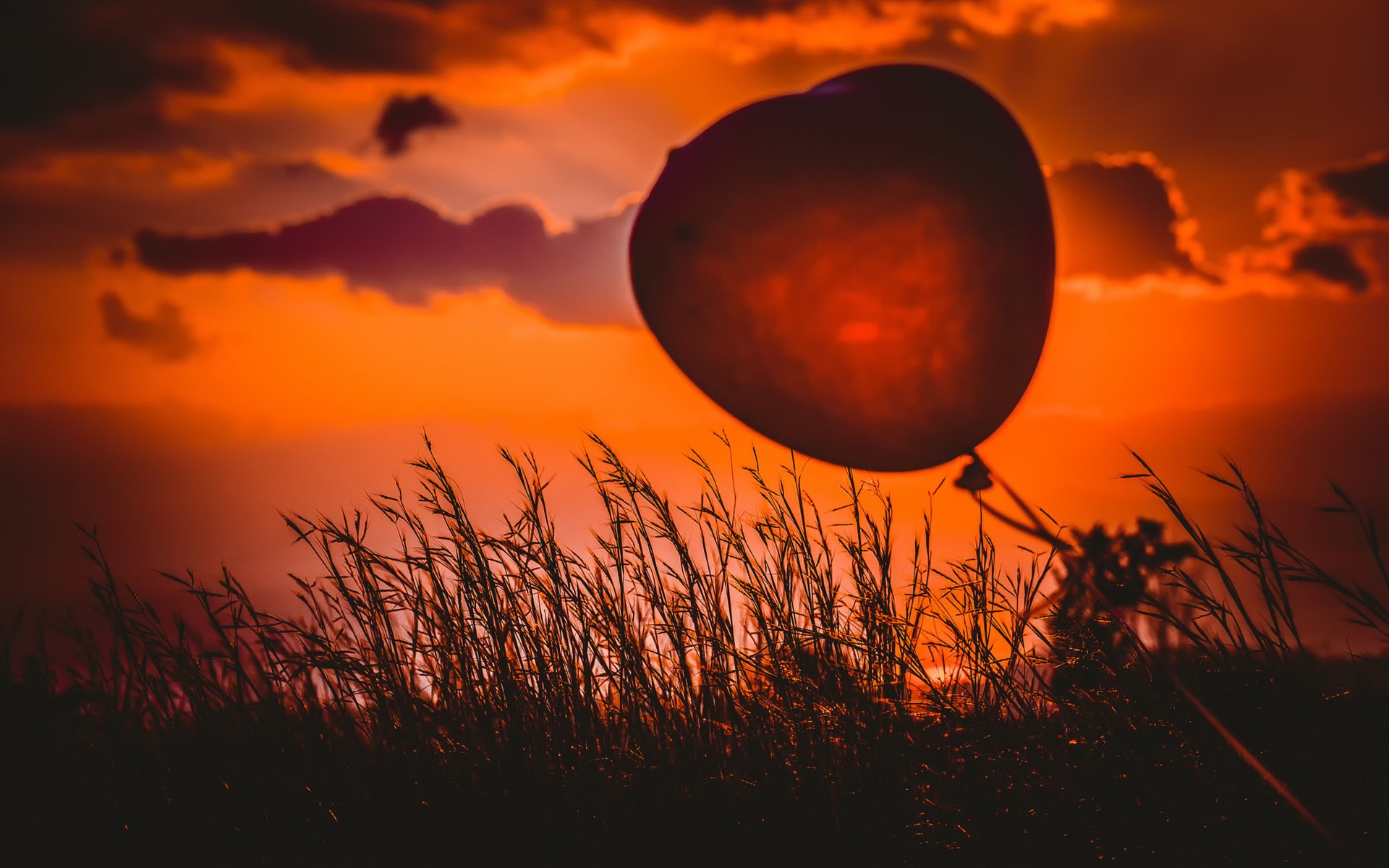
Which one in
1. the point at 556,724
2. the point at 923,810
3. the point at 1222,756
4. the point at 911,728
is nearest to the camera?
the point at 1222,756

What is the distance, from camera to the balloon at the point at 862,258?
48.6 inches

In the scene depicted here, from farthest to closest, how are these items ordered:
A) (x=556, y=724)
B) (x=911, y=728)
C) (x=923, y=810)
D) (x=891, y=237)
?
(x=556, y=724) < (x=911, y=728) < (x=923, y=810) < (x=891, y=237)

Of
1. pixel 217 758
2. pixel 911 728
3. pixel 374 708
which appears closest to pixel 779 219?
pixel 911 728

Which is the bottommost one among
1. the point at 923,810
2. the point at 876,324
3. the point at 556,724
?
the point at 923,810

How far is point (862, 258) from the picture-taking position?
1226 mm

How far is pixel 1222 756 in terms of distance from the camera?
4.47ft

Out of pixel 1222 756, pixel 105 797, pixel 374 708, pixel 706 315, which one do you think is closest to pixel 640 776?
pixel 374 708

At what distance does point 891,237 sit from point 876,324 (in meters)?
0.13

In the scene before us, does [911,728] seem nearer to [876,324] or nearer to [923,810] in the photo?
[923,810]

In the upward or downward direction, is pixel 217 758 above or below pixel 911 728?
above

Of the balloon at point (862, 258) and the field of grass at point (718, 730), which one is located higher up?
the balloon at point (862, 258)

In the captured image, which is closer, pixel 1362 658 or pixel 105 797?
pixel 1362 658

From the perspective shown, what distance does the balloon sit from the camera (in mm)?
1234

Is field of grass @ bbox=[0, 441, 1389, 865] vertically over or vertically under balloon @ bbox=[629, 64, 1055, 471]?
under
